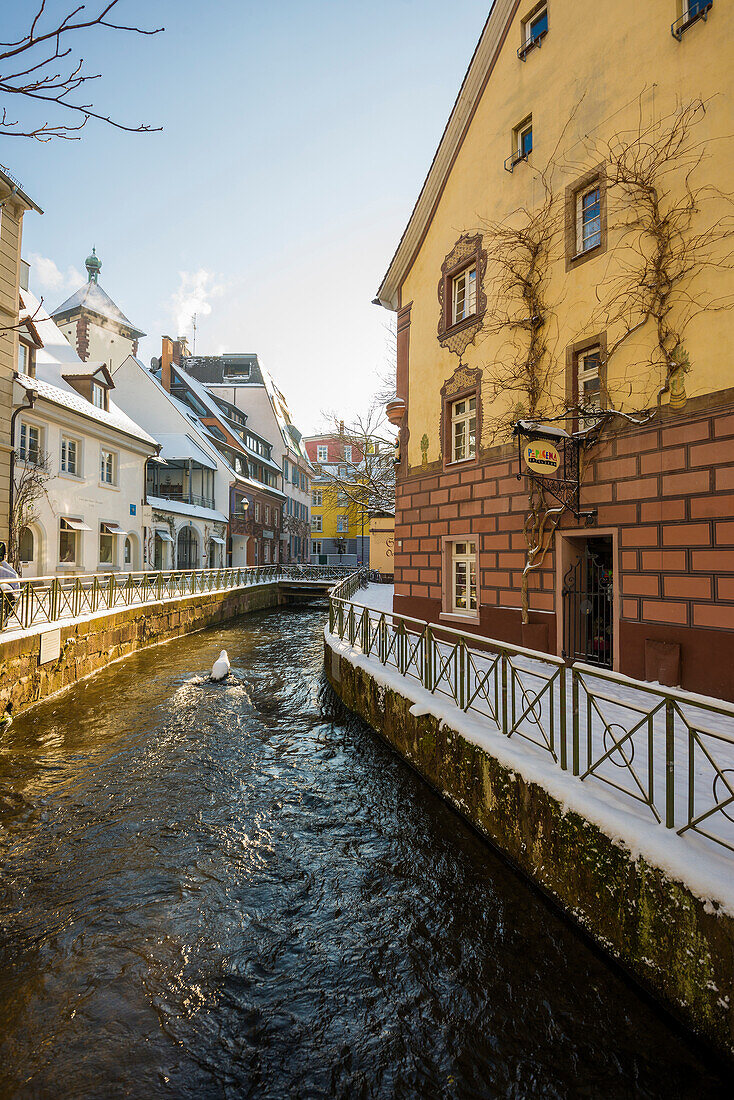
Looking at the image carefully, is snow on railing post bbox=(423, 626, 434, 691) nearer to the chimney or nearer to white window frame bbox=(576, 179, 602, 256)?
white window frame bbox=(576, 179, 602, 256)

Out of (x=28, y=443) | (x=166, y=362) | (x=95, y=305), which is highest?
(x=95, y=305)

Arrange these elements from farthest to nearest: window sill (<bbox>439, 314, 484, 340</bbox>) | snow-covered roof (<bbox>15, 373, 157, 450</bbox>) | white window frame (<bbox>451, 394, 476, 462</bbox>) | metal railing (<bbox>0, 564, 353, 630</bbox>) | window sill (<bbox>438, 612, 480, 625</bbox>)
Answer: snow-covered roof (<bbox>15, 373, 157, 450</bbox>)
white window frame (<bbox>451, 394, 476, 462</bbox>)
window sill (<bbox>439, 314, 484, 340</bbox>)
window sill (<bbox>438, 612, 480, 625</bbox>)
metal railing (<bbox>0, 564, 353, 630</bbox>)

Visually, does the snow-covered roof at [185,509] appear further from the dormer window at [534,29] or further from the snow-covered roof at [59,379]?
the dormer window at [534,29]

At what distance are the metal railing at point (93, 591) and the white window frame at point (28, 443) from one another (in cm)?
391

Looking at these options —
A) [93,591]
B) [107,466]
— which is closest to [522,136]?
[93,591]

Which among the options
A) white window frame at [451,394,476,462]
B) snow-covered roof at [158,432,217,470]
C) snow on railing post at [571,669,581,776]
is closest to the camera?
snow on railing post at [571,669,581,776]

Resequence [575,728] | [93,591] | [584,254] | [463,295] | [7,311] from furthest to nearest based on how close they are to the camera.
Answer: [7,311] → [93,591] → [463,295] → [584,254] → [575,728]

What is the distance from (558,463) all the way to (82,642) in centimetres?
1026

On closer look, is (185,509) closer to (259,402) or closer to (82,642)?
(82,642)

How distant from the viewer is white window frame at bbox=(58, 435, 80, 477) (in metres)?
17.5

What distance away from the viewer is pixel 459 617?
10.6 m

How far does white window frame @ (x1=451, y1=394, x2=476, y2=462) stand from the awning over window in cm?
1338

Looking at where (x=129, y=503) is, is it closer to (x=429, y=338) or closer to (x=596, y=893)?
(x=429, y=338)

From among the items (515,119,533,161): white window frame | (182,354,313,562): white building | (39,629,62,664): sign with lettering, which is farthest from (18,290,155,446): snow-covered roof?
(182,354,313,562): white building
